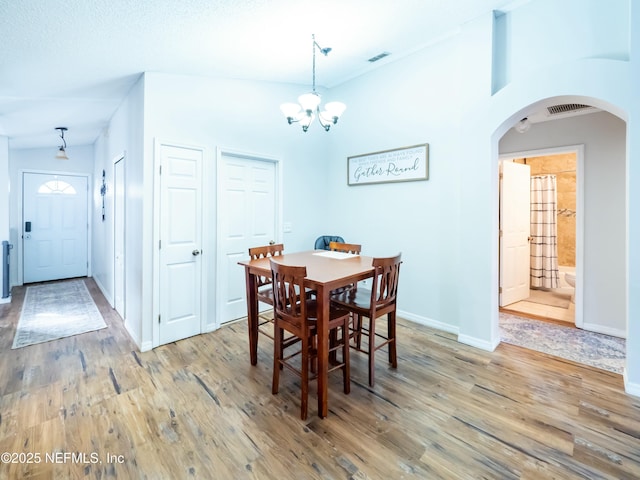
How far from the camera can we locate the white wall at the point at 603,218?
10.5ft

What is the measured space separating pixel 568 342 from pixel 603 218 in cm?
139

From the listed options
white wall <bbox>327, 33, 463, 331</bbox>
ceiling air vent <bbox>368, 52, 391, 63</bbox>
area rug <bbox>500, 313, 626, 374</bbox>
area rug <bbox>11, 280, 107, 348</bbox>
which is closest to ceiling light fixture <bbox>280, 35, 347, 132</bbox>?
ceiling air vent <bbox>368, 52, 391, 63</bbox>

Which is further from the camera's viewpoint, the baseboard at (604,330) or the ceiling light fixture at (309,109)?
the baseboard at (604,330)

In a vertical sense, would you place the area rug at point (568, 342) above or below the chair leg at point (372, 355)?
below

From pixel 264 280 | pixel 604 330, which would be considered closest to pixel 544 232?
pixel 604 330

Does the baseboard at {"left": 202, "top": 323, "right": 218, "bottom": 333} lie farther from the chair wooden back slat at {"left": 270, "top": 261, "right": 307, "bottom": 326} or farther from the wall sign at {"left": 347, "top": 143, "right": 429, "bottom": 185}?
the wall sign at {"left": 347, "top": 143, "right": 429, "bottom": 185}

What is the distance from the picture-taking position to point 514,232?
14.4ft

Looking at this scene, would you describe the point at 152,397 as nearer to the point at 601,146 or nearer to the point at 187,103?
the point at 187,103

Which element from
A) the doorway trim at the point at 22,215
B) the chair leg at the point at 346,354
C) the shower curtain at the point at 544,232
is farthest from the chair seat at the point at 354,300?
the doorway trim at the point at 22,215

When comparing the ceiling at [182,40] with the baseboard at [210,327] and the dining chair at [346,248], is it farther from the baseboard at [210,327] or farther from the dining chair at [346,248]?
the baseboard at [210,327]

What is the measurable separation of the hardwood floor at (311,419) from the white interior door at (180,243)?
0.40m

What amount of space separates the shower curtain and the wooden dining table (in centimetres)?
408

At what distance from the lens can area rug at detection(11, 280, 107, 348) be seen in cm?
329

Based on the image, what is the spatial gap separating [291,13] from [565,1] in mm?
2220
